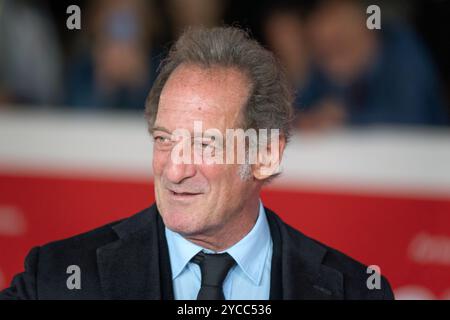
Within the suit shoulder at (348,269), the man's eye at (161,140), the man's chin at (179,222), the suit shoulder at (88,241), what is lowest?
the suit shoulder at (348,269)

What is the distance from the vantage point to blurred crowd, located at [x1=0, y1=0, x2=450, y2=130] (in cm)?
316

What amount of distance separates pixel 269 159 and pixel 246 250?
0.58 feet

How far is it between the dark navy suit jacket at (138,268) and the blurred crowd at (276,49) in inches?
51.6

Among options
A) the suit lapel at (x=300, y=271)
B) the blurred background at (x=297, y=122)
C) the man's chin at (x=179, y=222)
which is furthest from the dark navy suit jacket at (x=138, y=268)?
the blurred background at (x=297, y=122)

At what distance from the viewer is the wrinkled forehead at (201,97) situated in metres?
1.58

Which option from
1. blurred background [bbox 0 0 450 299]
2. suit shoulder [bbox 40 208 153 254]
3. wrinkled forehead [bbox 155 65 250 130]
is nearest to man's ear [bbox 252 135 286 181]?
wrinkled forehead [bbox 155 65 250 130]

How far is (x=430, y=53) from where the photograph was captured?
3336 millimetres

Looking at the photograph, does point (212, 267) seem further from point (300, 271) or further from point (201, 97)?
point (201, 97)

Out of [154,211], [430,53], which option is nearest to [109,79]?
[430,53]

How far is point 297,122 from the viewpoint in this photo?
10.1 feet

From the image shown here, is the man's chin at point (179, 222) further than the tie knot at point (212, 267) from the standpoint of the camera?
No

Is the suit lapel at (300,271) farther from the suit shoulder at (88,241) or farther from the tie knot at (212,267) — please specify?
the suit shoulder at (88,241)

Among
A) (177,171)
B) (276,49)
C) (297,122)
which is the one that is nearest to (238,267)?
(177,171)
